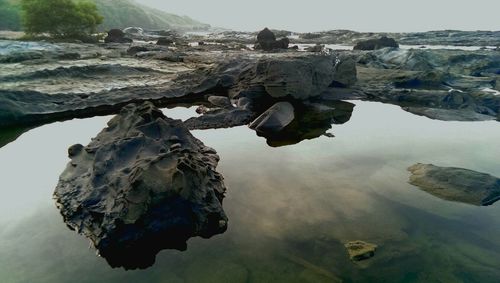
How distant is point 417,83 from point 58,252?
913 inches

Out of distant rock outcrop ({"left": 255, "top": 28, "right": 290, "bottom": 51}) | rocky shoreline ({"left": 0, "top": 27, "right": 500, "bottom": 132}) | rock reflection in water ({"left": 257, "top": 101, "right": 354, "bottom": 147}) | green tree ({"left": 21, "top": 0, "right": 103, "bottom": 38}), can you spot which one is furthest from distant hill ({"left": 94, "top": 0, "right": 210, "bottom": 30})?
rock reflection in water ({"left": 257, "top": 101, "right": 354, "bottom": 147})

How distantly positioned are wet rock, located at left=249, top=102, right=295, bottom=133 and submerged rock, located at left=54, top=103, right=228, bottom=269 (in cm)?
626

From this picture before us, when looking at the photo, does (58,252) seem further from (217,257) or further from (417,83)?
(417,83)

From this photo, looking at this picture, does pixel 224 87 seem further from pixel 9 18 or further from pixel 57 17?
pixel 9 18

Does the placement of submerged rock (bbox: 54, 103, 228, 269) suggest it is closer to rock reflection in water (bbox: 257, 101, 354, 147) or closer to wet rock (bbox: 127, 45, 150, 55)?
rock reflection in water (bbox: 257, 101, 354, 147)

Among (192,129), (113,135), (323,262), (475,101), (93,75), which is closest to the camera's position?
(323,262)

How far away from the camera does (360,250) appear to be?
746 centimetres

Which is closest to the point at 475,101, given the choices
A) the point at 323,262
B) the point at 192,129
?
the point at 192,129

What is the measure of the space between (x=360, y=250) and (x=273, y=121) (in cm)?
903

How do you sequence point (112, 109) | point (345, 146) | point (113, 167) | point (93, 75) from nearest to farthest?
point (113, 167)
point (345, 146)
point (112, 109)
point (93, 75)

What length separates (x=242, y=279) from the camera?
673 centimetres

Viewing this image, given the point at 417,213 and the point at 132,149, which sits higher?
the point at 132,149

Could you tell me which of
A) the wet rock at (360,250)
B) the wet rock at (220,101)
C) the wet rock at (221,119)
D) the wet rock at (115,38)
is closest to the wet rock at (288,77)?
the wet rock at (220,101)

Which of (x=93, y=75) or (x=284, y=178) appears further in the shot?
(x=93, y=75)
